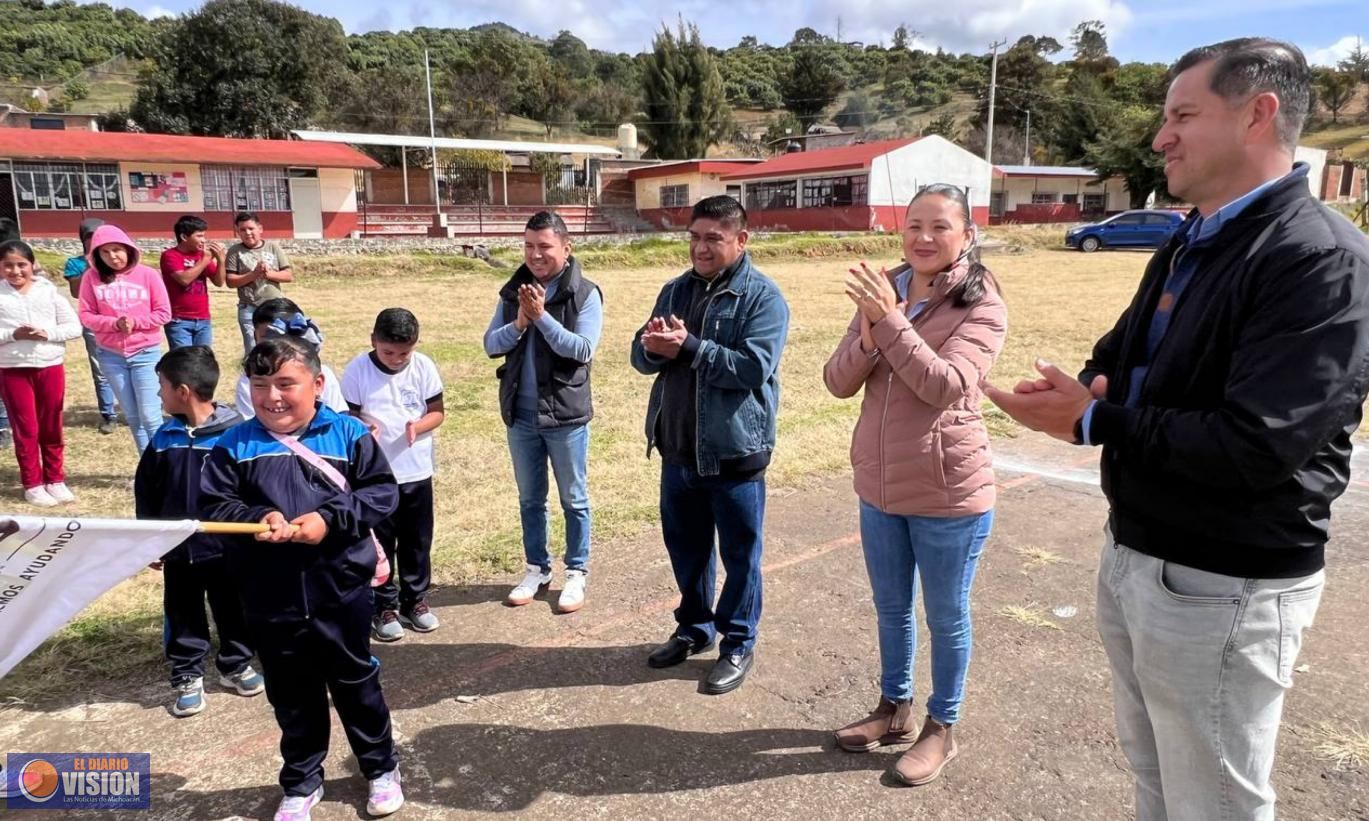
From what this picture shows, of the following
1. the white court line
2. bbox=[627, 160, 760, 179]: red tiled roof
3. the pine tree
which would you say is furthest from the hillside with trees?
the white court line

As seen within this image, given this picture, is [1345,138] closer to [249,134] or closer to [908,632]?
[249,134]

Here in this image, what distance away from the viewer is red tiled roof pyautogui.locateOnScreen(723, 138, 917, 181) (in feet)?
115

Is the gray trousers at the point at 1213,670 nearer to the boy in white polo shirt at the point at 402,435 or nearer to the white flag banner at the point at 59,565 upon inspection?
the white flag banner at the point at 59,565

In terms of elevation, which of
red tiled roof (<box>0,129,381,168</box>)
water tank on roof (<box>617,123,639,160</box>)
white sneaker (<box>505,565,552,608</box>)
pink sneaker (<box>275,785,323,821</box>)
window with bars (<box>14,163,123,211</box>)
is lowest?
pink sneaker (<box>275,785,323,821</box>)

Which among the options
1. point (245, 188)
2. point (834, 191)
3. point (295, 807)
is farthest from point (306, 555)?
point (834, 191)

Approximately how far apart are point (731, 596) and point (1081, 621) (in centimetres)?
169

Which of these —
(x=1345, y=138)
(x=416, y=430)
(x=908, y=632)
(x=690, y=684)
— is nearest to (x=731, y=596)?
(x=690, y=684)

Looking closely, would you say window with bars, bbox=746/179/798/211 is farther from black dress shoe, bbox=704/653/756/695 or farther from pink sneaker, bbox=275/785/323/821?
pink sneaker, bbox=275/785/323/821

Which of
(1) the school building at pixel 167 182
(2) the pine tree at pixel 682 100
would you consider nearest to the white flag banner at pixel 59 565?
(1) the school building at pixel 167 182

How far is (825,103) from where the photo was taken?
85.6m

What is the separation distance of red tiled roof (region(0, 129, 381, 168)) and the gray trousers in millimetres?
30964

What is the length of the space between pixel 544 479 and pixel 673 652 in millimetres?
1091

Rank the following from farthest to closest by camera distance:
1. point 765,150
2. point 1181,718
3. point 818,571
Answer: point 765,150 < point 818,571 < point 1181,718

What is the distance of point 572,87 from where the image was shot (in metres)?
71.6
